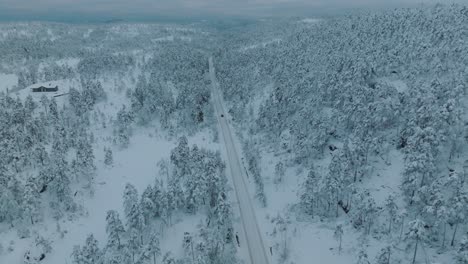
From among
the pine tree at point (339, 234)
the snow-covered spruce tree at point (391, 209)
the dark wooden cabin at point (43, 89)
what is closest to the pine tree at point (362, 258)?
the pine tree at point (339, 234)

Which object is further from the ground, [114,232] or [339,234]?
[339,234]

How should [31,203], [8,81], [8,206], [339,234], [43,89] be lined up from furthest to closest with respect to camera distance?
1. [8,81]
2. [43,89]
3. [31,203]
4. [8,206]
5. [339,234]

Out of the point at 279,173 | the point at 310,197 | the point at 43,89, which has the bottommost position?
the point at 279,173

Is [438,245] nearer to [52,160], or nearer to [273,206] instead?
[273,206]

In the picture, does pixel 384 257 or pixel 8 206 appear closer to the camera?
pixel 384 257

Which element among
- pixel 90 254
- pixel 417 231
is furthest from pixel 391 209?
pixel 90 254

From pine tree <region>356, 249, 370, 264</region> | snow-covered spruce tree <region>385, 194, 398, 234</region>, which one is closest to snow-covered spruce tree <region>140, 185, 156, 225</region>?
pine tree <region>356, 249, 370, 264</region>

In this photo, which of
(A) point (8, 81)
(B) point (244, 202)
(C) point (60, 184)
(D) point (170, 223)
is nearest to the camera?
(D) point (170, 223)

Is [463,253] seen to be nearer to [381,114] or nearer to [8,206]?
[381,114]
